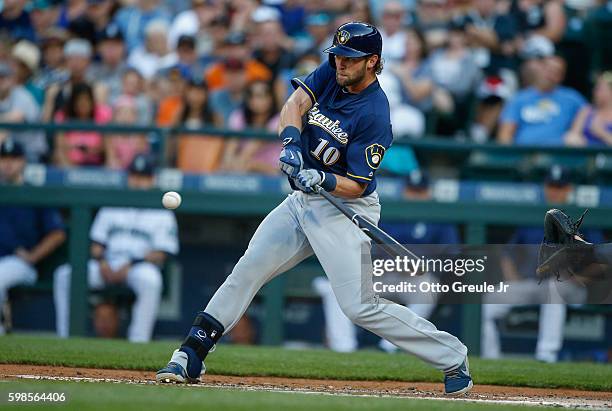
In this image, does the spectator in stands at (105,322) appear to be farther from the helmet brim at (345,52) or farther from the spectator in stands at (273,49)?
the helmet brim at (345,52)

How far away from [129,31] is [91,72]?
95cm

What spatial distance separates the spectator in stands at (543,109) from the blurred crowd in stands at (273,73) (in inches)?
0.5

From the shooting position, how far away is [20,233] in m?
10.3

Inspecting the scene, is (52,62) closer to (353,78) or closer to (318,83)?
(318,83)

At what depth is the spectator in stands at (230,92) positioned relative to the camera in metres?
10.8

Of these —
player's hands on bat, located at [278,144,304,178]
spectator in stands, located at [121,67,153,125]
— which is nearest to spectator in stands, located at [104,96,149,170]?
spectator in stands, located at [121,67,153,125]

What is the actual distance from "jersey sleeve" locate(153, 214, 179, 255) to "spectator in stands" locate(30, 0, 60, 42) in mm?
3439

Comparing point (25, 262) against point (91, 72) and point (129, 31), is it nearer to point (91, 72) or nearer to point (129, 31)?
point (91, 72)

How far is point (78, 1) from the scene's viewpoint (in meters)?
12.8

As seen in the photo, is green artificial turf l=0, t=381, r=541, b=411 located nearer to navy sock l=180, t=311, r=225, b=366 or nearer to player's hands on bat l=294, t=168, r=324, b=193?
navy sock l=180, t=311, r=225, b=366

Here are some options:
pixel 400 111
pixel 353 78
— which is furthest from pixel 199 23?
pixel 353 78

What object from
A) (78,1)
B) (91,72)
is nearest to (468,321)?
(91,72)

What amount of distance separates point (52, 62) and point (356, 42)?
6.72 meters

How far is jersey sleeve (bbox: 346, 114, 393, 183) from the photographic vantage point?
575cm
